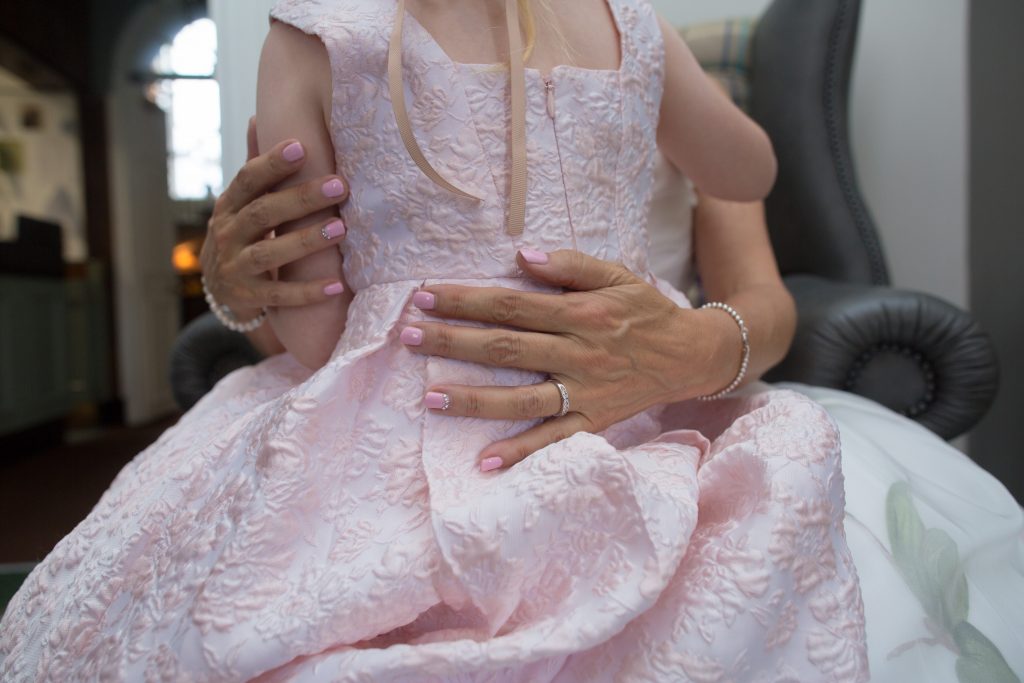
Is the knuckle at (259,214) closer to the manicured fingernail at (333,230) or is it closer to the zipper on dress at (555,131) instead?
the manicured fingernail at (333,230)

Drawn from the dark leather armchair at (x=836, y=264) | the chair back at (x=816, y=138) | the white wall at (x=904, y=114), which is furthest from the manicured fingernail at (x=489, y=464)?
the white wall at (x=904, y=114)

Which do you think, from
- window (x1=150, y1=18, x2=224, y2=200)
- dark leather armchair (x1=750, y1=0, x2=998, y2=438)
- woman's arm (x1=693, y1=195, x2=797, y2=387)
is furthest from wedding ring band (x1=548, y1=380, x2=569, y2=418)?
window (x1=150, y1=18, x2=224, y2=200)

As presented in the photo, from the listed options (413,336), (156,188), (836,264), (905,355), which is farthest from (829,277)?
(156,188)

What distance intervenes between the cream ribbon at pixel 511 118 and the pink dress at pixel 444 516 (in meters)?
0.02

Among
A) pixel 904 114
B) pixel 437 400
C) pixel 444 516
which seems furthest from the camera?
pixel 904 114

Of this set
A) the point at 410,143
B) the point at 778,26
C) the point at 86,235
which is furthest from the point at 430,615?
the point at 86,235

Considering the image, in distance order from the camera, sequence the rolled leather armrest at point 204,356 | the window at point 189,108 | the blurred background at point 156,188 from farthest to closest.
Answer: the window at point 189,108
the blurred background at point 156,188
the rolled leather armrest at point 204,356

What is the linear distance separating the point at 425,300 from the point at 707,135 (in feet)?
1.53

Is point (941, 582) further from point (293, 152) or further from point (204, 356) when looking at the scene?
point (204, 356)

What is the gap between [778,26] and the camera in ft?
5.46

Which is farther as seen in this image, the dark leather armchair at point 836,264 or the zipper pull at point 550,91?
the dark leather armchair at point 836,264

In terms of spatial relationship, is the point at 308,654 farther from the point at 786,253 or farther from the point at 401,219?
the point at 786,253

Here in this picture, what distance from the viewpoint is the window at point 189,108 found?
6.05m

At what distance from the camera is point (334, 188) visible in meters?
0.73
